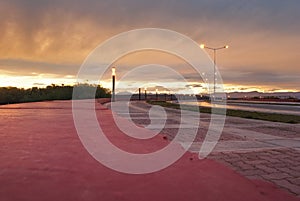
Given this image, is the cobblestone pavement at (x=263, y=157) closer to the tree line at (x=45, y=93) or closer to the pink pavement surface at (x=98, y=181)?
the pink pavement surface at (x=98, y=181)

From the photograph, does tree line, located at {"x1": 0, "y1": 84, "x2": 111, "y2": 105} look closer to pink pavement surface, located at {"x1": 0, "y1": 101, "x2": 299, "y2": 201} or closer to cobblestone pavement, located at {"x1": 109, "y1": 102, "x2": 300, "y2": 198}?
cobblestone pavement, located at {"x1": 109, "y1": 102, "x2": 300, "y2": 198}

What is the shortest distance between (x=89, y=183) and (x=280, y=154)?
12.7ft

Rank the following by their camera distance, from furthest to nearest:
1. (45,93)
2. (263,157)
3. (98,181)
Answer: (45,93)
(263,157)
(98,181)

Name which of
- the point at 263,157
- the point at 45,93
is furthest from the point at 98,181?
the point at 45,93

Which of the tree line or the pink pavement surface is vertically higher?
the tree line

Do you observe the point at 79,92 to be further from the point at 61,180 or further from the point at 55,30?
the point at 61,180

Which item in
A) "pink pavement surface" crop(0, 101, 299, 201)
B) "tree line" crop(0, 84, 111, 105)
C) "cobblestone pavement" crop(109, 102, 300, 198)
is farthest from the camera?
"tree line" crop(0, 84, 111, 105)

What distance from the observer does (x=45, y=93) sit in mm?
27734

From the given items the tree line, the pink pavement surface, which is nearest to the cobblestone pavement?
the pink pavement surface

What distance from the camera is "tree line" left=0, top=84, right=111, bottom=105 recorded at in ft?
69.4

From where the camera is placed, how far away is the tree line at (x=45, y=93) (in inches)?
832

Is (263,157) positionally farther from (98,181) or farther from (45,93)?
(45,93)

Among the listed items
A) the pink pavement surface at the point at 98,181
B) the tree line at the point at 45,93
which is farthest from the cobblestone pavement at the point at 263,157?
the tree line at the point at 45,93

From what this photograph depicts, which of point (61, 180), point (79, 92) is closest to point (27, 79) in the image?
point (79, 92)
